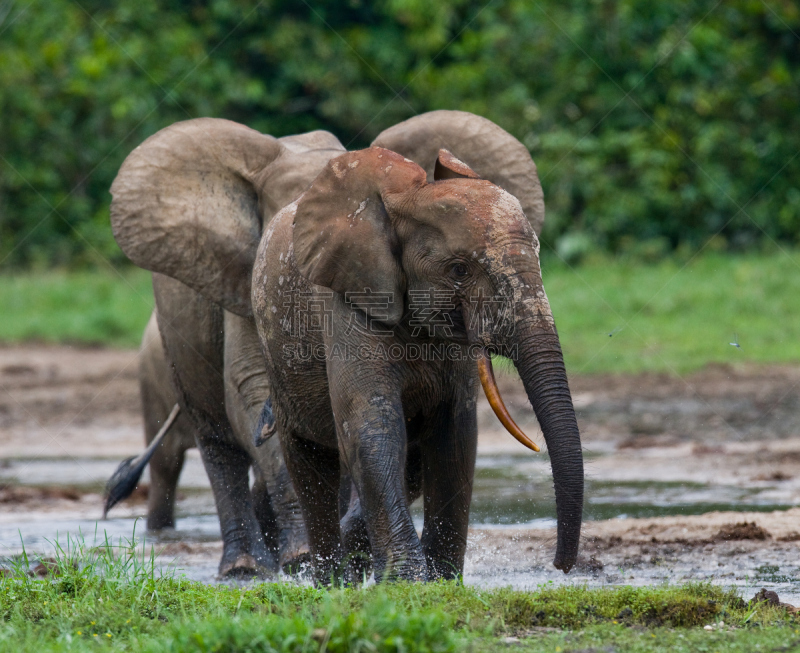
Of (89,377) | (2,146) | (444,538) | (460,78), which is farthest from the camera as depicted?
(2,146)

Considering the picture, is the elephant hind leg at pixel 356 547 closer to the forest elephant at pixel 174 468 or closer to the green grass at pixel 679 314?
the forest elephant at pixel 174 468

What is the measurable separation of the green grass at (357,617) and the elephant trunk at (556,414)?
0.21 m

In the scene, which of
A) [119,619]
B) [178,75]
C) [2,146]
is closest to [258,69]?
[178,75]

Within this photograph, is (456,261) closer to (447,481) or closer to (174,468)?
(447,481)

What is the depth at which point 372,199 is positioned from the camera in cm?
482

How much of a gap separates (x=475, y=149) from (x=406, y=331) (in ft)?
4.94

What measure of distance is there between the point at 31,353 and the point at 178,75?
6839 millimetres

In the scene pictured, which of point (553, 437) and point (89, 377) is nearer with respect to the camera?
point (553, 437)

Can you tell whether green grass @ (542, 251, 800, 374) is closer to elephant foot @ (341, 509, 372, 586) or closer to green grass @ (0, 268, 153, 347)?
green grass @ (0, 268, 153, 347)

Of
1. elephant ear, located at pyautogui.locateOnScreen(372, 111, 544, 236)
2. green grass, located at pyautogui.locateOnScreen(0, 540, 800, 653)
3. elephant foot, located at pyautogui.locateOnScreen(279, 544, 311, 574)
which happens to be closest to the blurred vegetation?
elephant ear, located at pyautogui.locateOnScreen(372, 111, 544, 236)

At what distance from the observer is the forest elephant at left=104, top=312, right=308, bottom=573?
20.3 feet

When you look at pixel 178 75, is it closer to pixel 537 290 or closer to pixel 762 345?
pixel 762 345

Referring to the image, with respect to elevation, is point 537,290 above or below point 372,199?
below

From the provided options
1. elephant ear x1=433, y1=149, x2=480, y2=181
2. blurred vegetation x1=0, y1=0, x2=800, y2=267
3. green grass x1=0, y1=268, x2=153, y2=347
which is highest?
blurred vegetation x1=0, y1=0, x2=800, y2=267
